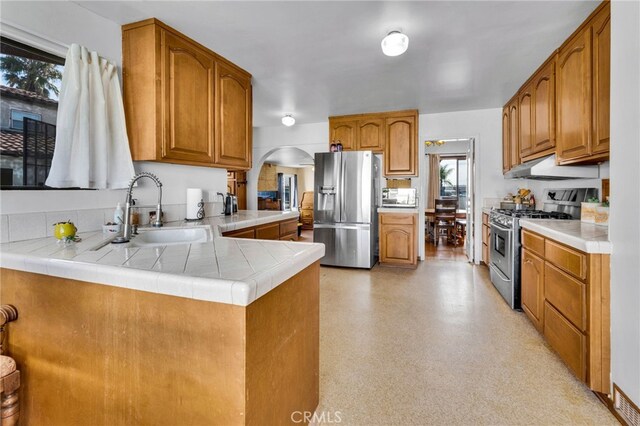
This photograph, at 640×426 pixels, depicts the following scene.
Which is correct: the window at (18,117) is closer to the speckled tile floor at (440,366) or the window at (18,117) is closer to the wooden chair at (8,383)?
the wooden chair at (8,383)

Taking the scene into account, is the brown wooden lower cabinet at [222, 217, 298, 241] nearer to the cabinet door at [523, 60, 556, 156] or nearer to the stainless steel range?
the stainless steel range

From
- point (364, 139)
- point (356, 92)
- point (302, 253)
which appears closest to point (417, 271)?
point (364, 139)

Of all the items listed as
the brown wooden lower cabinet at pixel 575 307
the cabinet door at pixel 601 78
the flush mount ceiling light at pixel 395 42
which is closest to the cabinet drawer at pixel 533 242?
the brown wooden lower cabinet at pixel 575 307

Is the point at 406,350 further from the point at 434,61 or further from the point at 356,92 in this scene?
the point at 356,92

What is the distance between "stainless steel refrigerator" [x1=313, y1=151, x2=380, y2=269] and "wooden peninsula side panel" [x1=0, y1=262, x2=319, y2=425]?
3143mm

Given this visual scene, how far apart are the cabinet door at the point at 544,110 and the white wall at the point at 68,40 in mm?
3357

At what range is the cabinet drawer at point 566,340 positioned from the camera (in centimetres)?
167

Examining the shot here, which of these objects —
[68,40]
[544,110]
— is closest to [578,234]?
[544,110]

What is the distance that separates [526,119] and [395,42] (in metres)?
2.09

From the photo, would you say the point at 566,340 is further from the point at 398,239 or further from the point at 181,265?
the point at 398,239

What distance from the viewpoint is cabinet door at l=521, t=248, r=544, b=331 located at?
2264mm

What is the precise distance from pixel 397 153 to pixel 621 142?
3308 millimetres

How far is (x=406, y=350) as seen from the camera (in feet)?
6.95

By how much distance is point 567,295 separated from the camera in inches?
72.1
